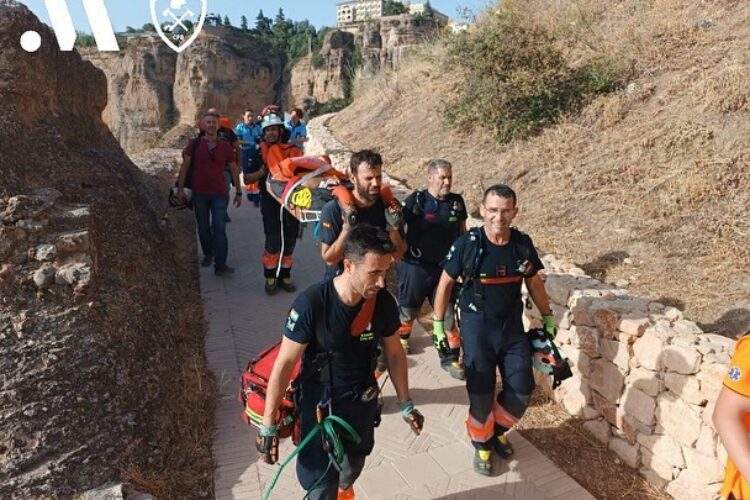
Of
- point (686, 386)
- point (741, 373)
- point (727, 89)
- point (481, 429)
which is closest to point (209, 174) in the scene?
point (481, 429)

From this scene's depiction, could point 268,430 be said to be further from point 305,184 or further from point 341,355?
point 305,184

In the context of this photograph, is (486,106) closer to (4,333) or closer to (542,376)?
(542,376)

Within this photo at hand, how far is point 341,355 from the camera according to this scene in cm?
279

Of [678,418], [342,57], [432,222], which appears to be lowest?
[678,418]

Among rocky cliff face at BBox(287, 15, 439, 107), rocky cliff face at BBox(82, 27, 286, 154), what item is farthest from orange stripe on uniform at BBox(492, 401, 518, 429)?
rocky cliff face at BBox(287, 15, 439, 107)

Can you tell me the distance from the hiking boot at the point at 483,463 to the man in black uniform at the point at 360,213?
1625mm

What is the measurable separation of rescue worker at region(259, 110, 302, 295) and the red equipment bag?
2.90 m

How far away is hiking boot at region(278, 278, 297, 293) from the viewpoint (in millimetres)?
6980

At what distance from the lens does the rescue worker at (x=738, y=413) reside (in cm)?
199

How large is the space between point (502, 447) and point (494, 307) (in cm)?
118

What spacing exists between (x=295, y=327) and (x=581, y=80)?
8191mm

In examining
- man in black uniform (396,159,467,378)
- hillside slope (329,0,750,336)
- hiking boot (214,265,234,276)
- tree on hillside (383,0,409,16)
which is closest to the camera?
man in black uniform (396,159,467,378)

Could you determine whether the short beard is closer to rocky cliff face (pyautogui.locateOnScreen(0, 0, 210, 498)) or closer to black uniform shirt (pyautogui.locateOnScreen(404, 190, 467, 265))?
black uniform shirt (pyautogui.locateOnScreen(404, 190, 467, 265))

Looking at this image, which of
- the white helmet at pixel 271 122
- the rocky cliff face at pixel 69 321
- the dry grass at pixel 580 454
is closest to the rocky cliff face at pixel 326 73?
the white helmet at pixel 271 122
